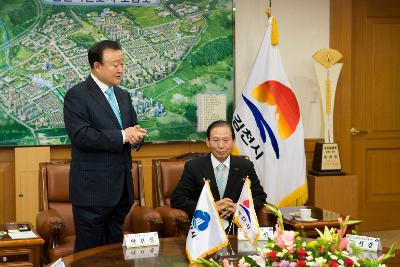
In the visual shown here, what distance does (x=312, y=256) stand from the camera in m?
1.77

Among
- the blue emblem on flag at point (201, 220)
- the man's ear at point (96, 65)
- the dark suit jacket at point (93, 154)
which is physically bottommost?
the blue emblem on flag at point (201, 220)

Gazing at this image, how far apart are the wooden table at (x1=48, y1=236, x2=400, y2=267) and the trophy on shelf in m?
2.77

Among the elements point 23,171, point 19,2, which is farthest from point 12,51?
point 23,171

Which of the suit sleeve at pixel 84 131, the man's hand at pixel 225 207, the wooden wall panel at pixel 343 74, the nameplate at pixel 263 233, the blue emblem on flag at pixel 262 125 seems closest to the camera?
the nameplate at pixel 263 233

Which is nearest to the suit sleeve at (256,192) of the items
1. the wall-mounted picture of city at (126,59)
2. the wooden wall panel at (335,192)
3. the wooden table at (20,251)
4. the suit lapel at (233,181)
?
the suit lapel at (233,181)

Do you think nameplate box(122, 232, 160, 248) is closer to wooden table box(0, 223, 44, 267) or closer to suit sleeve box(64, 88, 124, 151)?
suit sleeve box(64, 88, 124, 151)

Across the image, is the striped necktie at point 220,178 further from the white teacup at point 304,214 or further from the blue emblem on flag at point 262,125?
the blue emblem on flag at point 262,125

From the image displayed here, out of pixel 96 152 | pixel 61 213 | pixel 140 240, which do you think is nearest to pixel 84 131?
pixel 96 152

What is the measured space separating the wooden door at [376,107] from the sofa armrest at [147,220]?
2.59 metres

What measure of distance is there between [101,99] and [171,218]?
3.17 feet

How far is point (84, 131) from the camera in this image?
3.41 m

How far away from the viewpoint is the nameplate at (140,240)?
308 cm

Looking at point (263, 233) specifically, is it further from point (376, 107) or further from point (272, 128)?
point (376, 107)

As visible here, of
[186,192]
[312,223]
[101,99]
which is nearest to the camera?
[101,99]
